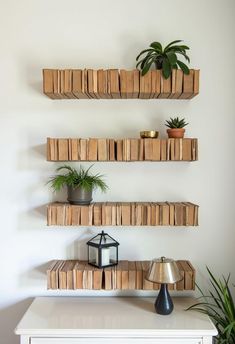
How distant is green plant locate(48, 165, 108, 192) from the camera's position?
6.00ft

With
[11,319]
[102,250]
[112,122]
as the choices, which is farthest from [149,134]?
[11,319]

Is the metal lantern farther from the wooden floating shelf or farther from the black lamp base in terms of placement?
the wooden floating shelf

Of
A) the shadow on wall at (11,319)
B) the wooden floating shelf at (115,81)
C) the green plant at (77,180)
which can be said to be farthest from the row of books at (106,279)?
the wooden floating shelf at (115,81)

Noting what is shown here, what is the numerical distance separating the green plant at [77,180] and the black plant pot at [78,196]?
0.02 meters

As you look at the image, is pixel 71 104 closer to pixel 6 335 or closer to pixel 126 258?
pixel 126 258

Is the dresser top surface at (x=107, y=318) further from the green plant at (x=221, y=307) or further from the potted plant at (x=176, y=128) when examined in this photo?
the potted plant at (x=176, y=128)

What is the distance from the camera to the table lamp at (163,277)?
1.68 meters

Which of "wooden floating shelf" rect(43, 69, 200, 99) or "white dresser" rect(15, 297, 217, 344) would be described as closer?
"white dresser" rect(15, 297, 217, 344)

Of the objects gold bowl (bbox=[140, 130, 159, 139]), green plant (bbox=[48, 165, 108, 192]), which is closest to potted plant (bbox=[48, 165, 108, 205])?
green plant (bbox=[48, 165, 108, 192])

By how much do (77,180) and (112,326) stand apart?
0.79 m

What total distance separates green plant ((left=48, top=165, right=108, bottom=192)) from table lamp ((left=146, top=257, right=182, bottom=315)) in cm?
55

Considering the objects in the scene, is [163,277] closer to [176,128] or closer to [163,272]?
[163,272]

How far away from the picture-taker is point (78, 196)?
1.84m

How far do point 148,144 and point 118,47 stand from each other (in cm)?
64
